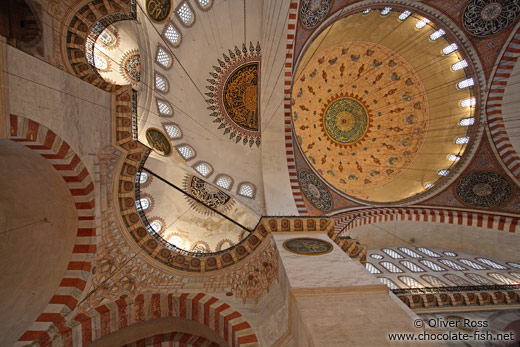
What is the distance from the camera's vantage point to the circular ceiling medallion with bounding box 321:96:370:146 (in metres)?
11.5

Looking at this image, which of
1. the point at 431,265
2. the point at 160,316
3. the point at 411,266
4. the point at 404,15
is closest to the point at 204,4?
the point at 404,15

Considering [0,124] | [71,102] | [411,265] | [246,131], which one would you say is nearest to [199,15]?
[246,131]

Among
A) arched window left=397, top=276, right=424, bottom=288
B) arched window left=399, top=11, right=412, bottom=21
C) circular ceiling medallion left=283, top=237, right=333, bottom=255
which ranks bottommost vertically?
→ arched window left=397, top=276, right=424, bottom=288

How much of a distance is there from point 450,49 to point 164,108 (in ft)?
36.9

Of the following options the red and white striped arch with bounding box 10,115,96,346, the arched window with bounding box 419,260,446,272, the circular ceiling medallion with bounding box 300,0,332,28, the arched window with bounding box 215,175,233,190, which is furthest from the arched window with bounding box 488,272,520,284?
the red and white striped arch with bounding box 10,115,96,346

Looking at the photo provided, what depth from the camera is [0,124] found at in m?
2.97

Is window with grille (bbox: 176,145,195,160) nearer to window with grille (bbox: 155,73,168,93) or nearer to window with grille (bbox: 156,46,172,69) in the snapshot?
window with grille (bbox: 155,73,168,93)

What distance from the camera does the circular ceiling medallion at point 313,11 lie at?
6.57 m

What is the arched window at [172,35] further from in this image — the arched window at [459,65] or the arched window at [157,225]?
the arched window at [459,65]

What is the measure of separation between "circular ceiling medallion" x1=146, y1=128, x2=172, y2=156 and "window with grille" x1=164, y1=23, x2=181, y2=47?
2.67 meters

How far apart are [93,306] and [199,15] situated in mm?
7828

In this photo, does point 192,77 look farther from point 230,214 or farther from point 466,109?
point 466,109

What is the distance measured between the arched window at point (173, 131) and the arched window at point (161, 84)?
1.07 metres

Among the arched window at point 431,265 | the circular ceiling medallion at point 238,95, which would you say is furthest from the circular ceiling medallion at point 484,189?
the circular ceiling medallion at point 238,95
